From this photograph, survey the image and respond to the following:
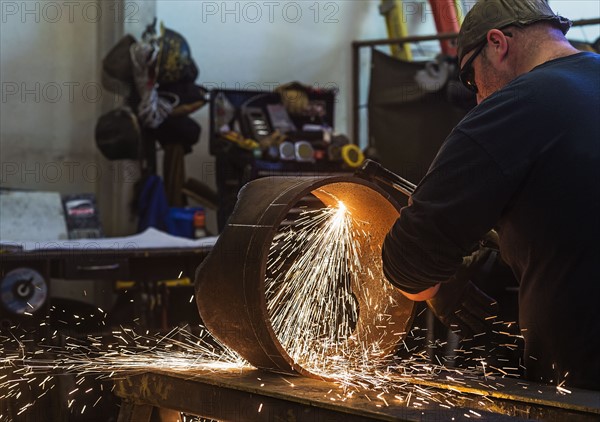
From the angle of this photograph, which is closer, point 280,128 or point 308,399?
point 308,399

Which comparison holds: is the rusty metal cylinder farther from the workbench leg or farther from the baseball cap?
the baseball cap

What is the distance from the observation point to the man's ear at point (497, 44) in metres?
2.14

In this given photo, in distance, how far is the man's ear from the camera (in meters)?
2.14

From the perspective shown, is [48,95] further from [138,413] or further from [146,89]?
[138,413]

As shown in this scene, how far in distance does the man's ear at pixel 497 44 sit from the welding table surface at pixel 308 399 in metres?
0.78

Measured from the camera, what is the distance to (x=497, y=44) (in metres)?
2.16

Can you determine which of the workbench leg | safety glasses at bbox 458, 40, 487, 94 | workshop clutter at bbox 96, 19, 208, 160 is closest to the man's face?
safety glasses at bbox 458, 40, 487, 94

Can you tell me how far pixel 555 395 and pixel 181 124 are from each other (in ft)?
15.1

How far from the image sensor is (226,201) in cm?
593

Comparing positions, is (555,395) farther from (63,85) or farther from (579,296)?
(63,85)

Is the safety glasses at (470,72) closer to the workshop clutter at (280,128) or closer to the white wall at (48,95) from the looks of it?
the workshop clutter at (280,128)

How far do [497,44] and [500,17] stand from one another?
64mm

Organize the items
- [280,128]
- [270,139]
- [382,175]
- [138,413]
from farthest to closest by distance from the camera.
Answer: [280,128]
[270,139]
[382,175]
[138,413]

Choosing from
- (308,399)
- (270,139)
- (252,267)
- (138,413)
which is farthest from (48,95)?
(308,399)
